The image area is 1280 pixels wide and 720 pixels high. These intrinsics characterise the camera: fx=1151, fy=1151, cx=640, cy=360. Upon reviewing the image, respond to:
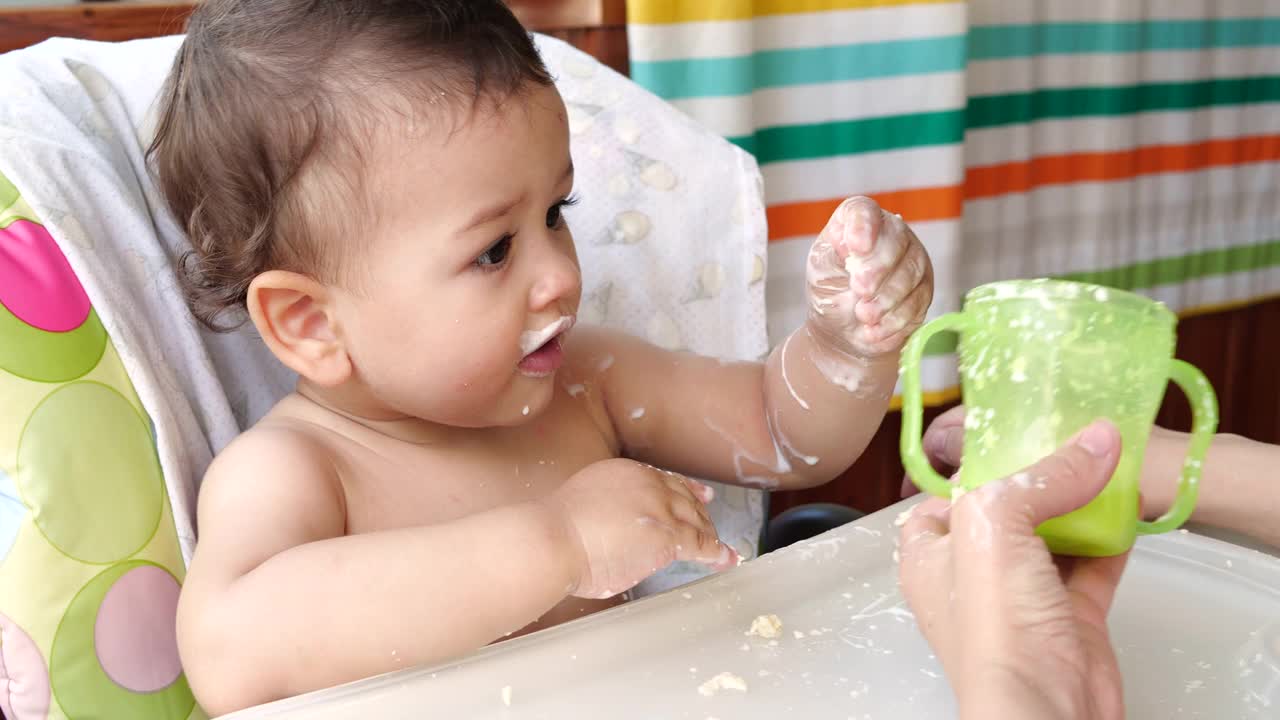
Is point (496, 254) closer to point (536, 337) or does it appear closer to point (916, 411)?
point (536, 337)

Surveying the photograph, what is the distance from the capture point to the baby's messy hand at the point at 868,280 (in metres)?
0.86

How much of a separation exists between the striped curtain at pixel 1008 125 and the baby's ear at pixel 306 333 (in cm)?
73

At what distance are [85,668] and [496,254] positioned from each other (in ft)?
1.37

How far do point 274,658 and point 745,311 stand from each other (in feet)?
2.04

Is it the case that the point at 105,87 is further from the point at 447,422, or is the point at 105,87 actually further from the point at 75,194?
the point at 447,422

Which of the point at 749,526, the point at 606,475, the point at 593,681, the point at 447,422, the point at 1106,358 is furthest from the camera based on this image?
the point at 749,526

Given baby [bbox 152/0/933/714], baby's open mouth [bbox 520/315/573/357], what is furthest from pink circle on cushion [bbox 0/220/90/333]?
baby's open mouth [bbox 520/315/573/357]

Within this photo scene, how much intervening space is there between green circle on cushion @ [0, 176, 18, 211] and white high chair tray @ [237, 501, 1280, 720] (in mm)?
449

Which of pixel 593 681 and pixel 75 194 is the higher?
pixel 75 194

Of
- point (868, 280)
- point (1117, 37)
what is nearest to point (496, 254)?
point (868, 280)

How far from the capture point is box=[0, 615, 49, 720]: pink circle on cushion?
794 millimetres

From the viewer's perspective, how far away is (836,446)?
3.43ft

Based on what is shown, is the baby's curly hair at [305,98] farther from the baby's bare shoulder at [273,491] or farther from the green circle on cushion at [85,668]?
the green circle on cushion at [85,668]

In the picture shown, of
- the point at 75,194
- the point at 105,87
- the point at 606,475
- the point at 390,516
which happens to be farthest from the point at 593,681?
the point at 105,87
